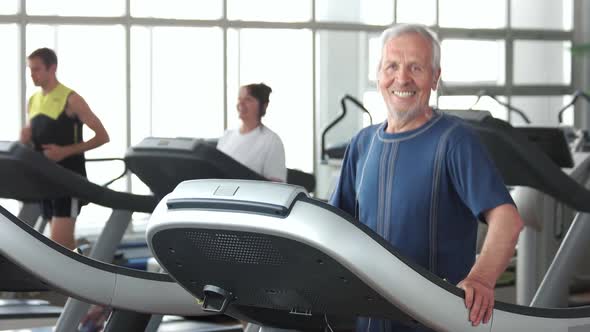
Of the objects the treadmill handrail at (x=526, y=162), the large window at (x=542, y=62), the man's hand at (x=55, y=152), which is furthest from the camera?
the large window at (x=542, y=62)

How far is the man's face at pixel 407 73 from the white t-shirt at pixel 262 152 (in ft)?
9.59

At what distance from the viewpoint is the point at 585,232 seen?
130 inches

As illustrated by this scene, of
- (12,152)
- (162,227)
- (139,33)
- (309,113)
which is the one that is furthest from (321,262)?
(309,113)

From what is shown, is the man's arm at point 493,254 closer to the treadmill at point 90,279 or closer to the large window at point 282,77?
the treadmill at point 90,279

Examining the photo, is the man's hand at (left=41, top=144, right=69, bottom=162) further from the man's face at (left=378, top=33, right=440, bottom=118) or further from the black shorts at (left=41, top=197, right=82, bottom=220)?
the man's face at (left=378, top=33, right=440, bottom=118)

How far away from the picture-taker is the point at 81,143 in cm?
485

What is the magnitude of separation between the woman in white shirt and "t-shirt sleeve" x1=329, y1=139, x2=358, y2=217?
8.95ft

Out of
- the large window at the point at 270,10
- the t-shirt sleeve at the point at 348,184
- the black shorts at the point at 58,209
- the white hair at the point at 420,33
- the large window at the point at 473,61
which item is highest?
the large window at the point at 270,10

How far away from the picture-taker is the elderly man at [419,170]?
176cm

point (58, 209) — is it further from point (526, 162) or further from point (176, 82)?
point (176, 82)

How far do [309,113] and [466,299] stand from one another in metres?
7.56

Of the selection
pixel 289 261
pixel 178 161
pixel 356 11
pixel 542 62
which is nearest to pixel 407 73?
pixel 289 261

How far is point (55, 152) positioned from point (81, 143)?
0.45 ft

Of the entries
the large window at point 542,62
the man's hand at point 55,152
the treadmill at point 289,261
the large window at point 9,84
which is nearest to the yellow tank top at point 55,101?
the man's hand at point 55,152
